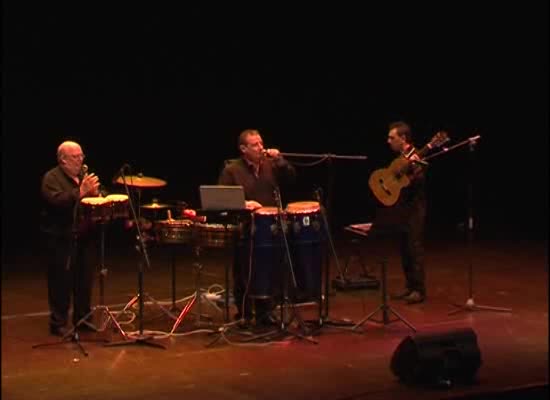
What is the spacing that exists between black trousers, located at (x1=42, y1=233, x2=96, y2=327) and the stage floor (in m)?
0.20

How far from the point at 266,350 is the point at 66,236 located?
164cm

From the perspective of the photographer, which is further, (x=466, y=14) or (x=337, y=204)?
(x=337, y=204)

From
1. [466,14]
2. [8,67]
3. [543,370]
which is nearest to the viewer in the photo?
[543,370]

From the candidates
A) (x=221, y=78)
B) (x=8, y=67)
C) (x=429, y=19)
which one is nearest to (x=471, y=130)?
(x=429, y=19)

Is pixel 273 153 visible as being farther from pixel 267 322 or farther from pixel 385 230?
pixel 267 322

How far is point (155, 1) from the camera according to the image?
503 inches

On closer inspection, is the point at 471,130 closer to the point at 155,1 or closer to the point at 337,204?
the point at 337,204

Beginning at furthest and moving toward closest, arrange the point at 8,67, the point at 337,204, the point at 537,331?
the point at 337,204
the point at 8,67
the point at 537,331

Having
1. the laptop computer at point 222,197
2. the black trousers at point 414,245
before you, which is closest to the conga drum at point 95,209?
the laptop computer at point 222,197

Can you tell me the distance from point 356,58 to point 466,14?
160 centimetres

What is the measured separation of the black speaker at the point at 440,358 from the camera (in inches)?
233

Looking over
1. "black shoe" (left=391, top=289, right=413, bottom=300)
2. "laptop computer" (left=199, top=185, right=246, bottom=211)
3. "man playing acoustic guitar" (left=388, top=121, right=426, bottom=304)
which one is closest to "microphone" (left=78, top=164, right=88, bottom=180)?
"laptop computer" (left=199, top=185, right=246, bottom=211)

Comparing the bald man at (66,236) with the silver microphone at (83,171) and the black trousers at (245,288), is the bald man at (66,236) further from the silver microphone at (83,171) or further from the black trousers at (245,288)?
the black trousers at (245,288)

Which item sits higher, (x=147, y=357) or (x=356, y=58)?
(x=356, y=58)
